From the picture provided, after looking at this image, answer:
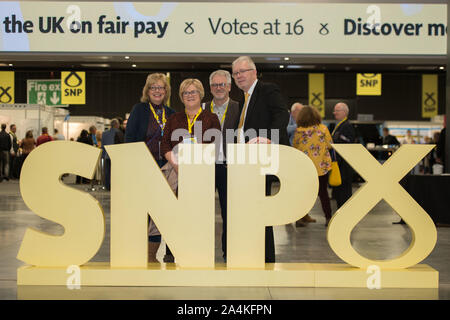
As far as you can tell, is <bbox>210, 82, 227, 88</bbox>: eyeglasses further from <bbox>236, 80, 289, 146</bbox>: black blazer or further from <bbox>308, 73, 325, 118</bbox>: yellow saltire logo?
<bbox>308, 73, 325, 118</bbox>: yellow saltire logo

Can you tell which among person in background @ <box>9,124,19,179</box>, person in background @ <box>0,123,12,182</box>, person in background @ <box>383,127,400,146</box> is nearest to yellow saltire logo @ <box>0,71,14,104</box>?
person in background @ <box>0,123,12,182</box>

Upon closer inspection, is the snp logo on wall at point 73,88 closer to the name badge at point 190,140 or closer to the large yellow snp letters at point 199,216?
the name badge at point 190,140

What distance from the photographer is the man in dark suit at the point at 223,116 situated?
346 centimetres

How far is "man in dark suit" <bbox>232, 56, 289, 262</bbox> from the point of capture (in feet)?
10.9

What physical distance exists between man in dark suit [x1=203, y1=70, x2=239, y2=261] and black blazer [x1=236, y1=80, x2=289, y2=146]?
211 millimetres

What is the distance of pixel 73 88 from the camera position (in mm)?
12234

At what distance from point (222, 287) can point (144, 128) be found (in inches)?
49.6

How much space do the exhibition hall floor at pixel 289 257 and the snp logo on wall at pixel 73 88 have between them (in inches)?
208

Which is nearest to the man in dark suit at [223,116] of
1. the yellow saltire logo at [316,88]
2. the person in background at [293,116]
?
the person in background at [293,116]

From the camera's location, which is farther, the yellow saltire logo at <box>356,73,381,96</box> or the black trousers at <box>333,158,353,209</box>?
the yellow saltire logo at <box>356,73,381,96</box>

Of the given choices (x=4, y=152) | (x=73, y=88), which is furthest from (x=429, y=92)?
(x=4, y=152)

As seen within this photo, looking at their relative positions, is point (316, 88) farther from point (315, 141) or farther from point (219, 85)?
point (219, 85)

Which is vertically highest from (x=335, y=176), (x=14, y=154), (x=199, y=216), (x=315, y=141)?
(x=315, y=141)

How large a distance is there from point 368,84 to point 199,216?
397 inches
